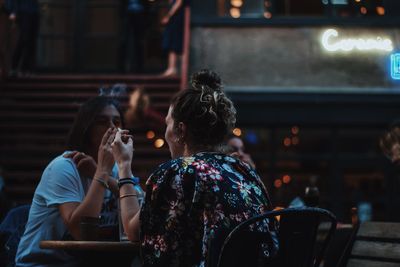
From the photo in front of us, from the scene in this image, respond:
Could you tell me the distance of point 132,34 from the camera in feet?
38.8

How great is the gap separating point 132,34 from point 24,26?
5.61 feet

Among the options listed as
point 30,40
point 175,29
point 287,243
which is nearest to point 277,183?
point 175,29

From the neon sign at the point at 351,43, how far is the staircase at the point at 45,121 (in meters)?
2.46

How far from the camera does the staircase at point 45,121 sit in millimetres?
9445

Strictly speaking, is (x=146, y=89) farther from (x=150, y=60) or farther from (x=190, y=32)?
(x=150, y=60)

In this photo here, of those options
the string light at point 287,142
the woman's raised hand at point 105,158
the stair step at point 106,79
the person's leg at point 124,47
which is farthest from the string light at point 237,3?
the woman's raised hand at point 105,158

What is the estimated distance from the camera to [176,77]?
11.2 meters

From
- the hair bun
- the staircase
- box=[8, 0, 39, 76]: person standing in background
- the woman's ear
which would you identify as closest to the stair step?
the staircase

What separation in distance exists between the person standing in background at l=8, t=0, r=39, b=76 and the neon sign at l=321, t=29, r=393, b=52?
455 centimetres

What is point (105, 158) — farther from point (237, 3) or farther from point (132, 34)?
point (132, 34)

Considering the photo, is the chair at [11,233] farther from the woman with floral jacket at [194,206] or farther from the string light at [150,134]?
the string light at [150,134]

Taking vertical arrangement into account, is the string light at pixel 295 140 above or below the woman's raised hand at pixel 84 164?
below

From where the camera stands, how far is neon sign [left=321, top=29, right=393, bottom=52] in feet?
37.1

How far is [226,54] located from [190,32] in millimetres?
663
